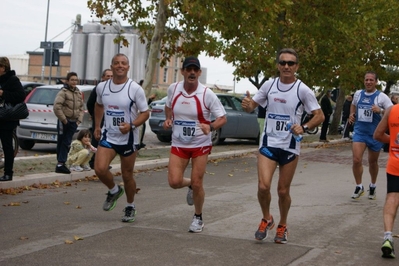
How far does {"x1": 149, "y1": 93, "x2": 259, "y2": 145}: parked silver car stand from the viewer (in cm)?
2534

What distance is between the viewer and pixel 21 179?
12844 mm

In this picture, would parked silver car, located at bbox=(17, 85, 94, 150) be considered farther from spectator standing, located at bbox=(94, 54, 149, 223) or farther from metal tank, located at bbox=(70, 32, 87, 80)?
metal tank, located at bbox=(70, 32, 87, 80)

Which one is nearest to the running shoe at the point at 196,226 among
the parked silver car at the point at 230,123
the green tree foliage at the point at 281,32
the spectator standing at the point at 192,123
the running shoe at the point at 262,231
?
the spectator standing at the point at 192,123

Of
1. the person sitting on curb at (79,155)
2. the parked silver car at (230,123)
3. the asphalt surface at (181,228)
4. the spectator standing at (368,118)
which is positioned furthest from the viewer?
the parked silver car at (230,123)

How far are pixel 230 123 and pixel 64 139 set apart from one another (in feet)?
38.5

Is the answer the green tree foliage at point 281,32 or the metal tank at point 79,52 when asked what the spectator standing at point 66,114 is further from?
the metal tank at point 79,52

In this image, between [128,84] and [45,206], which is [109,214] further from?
[128,84]

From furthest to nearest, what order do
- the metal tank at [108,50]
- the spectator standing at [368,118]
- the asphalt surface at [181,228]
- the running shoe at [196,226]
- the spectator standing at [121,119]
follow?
1. the metal tank at [108,50]
2. the spectator standing at [368,118]
3. the spectator standing at [121,119]
4. the running shoe at [196,226]
5. the asphalt surface at [181,228]

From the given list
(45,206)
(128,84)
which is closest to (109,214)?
(45,206)

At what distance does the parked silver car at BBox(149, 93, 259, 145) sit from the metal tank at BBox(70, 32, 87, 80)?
34900 millimetres

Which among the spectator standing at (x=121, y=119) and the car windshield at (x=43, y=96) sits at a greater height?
the spectator standing at (x=121, y=119)

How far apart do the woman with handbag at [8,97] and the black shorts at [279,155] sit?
5.31 metres

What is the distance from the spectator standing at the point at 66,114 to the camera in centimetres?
1411

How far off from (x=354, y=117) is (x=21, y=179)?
5462mm
